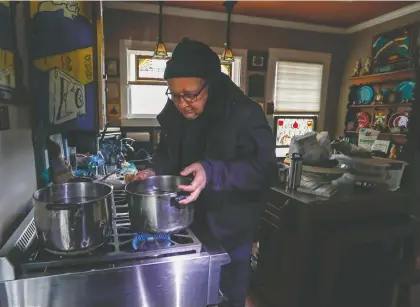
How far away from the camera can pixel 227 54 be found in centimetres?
287

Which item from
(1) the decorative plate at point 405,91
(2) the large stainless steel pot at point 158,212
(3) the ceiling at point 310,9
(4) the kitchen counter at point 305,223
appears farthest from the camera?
(1) the decorative plate at point 405,91

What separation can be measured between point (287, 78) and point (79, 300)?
3883 mm

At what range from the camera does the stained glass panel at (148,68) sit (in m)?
3.50

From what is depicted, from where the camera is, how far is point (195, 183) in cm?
84

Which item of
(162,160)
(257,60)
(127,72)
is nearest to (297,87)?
(257,60)

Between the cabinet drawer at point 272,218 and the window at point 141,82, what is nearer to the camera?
the cabinet drawer at point 272,218

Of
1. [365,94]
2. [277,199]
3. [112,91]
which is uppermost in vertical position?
[365,94]

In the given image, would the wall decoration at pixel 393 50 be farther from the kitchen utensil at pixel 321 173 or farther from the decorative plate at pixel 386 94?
the kitchen utensil at pixel 321 173

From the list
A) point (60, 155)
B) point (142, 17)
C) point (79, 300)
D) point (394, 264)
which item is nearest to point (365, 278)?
point (394, 264)

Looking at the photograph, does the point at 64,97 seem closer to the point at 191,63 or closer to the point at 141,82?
the point at 191,63

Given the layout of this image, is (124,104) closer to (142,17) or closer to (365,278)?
(142,17)

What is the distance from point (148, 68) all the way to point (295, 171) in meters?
2.44

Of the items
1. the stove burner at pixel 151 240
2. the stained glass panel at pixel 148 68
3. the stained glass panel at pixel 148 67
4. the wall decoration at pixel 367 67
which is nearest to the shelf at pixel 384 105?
the wall decoration at pixel 367 67

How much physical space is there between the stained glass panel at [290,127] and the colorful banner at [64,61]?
124 inches
